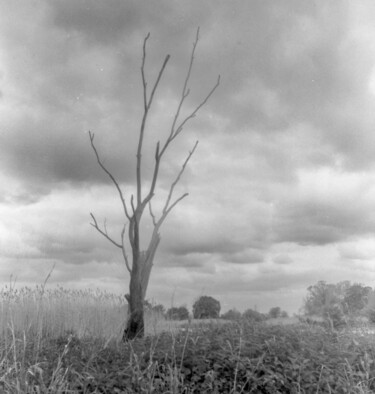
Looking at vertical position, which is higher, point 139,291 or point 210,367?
point 139,291

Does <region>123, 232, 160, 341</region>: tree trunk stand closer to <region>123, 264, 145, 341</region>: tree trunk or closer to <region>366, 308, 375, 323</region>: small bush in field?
<region>123, 264, 145, 341</region>: tree trunk

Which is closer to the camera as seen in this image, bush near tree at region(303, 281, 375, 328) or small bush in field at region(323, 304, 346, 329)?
small bush in field at region(323, 304, 346, 329)

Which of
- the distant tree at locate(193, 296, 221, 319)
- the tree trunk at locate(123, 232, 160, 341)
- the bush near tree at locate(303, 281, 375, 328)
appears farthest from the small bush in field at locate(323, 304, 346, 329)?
the tree trunk at locate(123, 232, 160, 341)

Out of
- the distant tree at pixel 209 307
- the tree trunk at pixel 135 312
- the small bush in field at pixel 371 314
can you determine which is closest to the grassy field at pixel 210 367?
the tree trunk at pixel 135 312

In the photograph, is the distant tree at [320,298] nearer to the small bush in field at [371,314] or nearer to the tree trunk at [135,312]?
the small bush in field at [371,314]

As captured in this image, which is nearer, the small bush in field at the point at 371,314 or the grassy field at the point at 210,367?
the grassy field at the point at 210,367

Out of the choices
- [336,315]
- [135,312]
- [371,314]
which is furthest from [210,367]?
[371,314]

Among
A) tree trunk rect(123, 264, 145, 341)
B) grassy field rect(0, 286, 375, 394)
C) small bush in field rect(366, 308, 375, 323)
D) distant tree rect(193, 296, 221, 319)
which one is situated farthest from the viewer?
small bush in field rect(366, 308, 375, 323)

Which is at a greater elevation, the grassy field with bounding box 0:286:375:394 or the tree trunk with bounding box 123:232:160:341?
the tree trunk with bounding box 123:232:160:341

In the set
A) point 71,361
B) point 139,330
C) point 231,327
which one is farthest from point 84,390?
point 139,330

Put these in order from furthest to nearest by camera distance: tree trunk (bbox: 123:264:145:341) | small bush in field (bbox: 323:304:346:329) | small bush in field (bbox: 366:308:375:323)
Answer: small bush in field (bbox: 366:308:375:323), small bush in field (bbox: 323:304:346:329), tree trunk (bbox: 123:264:145:341)

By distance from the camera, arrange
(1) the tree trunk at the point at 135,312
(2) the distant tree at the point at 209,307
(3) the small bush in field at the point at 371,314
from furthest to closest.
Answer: (3) the small bush in field at the point at 371,314 < (2) the distant tree at the point at 209,307 < (1) the tree trunk at the point at 135,312

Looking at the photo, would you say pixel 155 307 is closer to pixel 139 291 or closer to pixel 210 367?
pixel 139 291

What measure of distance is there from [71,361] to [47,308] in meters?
5.88
